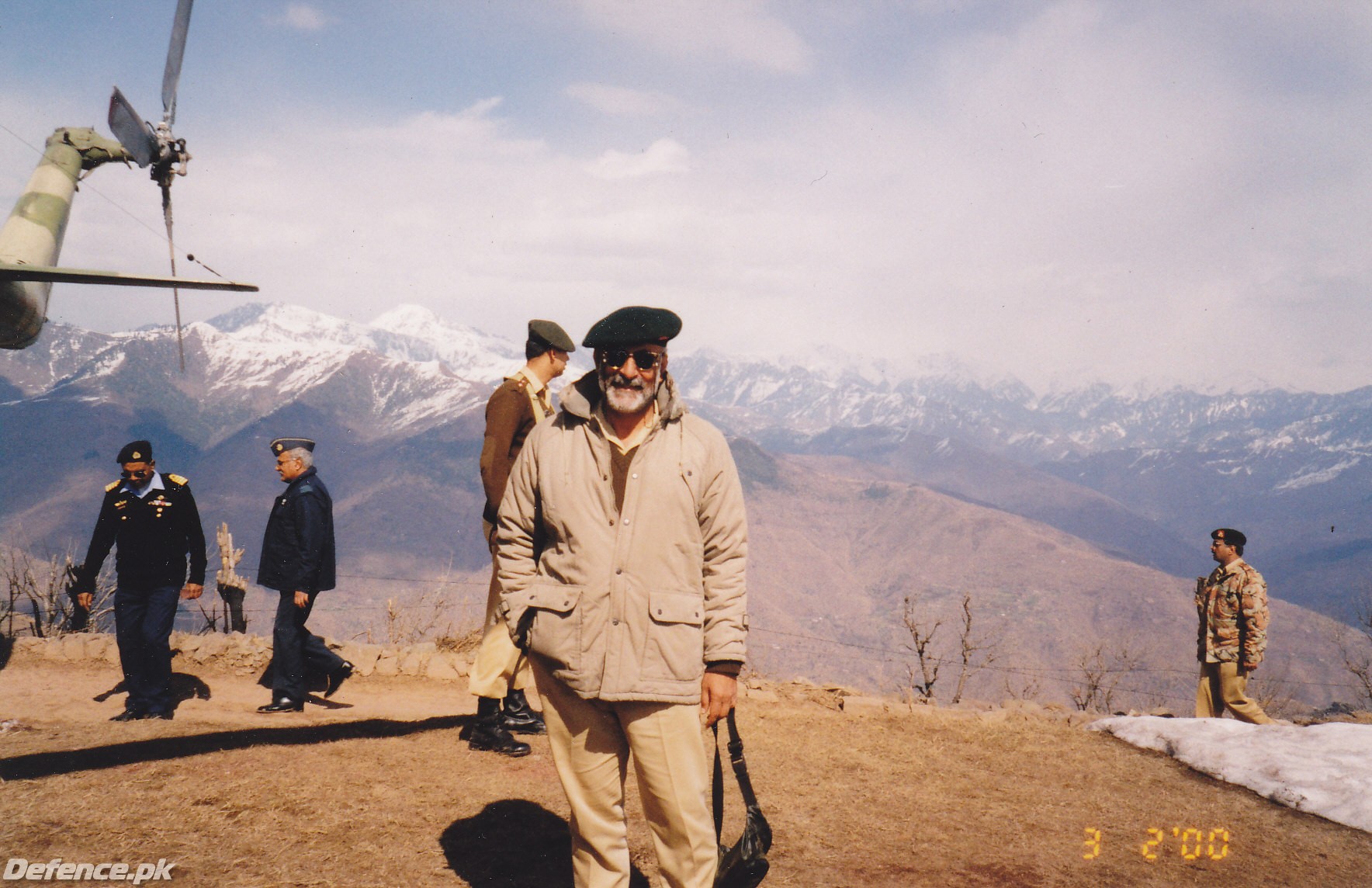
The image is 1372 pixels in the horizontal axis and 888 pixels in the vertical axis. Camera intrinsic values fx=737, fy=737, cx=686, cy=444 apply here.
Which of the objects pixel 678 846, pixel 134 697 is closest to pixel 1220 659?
pixel 678 846

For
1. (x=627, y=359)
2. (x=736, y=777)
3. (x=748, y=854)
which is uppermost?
(x=627, y=359)

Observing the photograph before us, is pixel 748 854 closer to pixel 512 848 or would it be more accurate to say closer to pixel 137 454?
pixel 512 848

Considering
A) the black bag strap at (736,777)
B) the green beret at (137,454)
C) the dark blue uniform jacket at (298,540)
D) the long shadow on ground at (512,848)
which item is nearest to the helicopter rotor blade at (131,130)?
the green beret at (137,454)

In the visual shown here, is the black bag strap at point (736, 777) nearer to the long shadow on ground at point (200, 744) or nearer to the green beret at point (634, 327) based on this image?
the green beret at point (634, 327)

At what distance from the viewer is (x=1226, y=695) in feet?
24.6

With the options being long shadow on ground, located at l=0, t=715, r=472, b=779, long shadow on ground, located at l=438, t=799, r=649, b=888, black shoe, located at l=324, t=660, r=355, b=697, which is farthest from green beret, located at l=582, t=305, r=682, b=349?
black shoe, located at l=324, t=660, r=355, b=697

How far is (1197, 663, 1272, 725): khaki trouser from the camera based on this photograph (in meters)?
7.41

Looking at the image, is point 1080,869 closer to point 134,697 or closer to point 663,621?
point 663,621

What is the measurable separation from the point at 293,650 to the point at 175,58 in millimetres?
10545

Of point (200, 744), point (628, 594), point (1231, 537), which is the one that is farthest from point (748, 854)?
point (1231, 537)

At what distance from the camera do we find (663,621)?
8.62ft

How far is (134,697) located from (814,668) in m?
175

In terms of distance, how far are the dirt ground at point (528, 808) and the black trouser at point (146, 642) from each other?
355 millimetres

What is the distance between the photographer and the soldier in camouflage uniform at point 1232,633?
24.1ft
